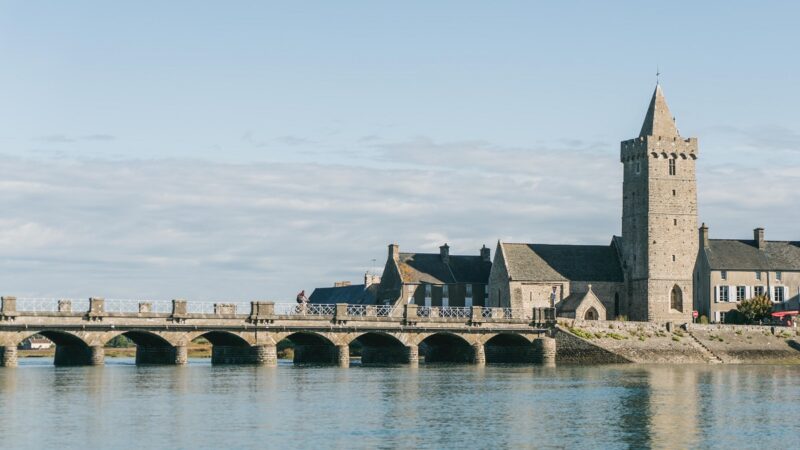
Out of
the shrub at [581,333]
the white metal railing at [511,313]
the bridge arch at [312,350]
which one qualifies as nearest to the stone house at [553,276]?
the white metal railing at [511,313]

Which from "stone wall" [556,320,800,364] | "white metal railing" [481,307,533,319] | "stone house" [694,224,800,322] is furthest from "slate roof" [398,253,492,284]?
"stone wall" [556,320,800,364]

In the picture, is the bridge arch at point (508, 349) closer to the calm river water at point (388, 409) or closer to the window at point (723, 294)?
the calm river water at point (388, 409)

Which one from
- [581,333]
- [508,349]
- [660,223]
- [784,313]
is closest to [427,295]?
[508,349]

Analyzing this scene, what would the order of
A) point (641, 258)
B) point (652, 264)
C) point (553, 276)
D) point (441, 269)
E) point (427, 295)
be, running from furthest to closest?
1. point (441, 269)
2. point (427, 295)
3. point (553, 276)
4. point (641, 258)
5. point (652, 264)

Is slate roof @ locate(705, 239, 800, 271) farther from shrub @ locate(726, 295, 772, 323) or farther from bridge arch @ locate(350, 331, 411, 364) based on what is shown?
bridge arch @ locate(350, 331, 411, 364)

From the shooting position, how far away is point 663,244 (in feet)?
375

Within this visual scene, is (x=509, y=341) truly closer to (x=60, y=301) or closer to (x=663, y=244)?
(x=663, y=244)

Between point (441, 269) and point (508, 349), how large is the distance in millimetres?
23750

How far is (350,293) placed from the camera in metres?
150

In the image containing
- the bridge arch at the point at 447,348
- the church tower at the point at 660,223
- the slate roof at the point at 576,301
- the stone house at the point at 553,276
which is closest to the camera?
the bridge arch at the point at 447,348

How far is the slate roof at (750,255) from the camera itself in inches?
4456

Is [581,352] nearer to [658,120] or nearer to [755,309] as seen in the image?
[755,309]

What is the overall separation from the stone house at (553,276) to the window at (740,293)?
36.0ft

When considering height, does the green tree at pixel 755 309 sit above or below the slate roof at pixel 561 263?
below
